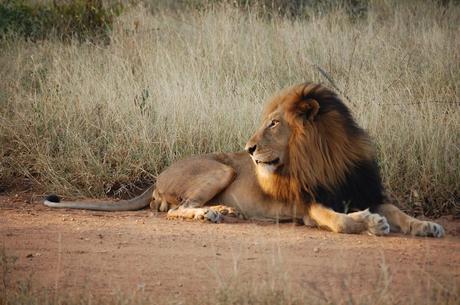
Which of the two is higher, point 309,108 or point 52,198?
point 309,108

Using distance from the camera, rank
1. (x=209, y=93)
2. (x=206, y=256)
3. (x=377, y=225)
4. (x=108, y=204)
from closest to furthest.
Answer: (x=206, y=256) < (x=377, y=225) < (x=108, y=204) < (x=209, y=93)

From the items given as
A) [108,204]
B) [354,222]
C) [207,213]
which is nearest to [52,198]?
[108,204]

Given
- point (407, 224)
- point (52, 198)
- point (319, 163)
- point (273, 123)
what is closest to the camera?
point (407, 224)

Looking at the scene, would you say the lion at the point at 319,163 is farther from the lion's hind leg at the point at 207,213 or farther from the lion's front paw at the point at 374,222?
the lion's hind leg at the point at 207,213

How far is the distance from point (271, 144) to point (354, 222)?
803 millimetres

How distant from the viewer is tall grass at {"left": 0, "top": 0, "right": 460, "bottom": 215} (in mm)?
7008

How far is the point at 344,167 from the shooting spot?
5.78m

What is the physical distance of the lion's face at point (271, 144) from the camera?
5840 mm

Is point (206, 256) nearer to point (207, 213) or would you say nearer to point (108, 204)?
point (207, 213)

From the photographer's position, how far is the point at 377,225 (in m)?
5.47

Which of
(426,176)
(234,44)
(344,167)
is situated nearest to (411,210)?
(426,176)

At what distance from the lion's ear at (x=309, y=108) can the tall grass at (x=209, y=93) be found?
3.89 feet

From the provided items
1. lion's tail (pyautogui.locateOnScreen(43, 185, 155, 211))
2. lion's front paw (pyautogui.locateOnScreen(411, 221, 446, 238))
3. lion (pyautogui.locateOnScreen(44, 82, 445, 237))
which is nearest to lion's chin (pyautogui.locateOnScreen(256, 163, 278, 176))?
lion (pyautogui.locateOnScreen(44, 82, 445, 237))

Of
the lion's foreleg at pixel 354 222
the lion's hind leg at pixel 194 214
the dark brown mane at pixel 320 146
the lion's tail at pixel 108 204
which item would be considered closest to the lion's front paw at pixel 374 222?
the lion's foreleg at pixel 354 222
